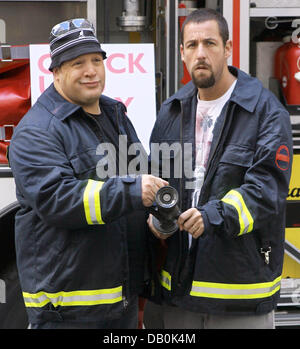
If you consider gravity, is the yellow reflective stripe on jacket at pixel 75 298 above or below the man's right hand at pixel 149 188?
below

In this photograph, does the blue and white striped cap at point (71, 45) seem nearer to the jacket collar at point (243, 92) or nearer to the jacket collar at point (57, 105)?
the jacket collar at point (57, 105)

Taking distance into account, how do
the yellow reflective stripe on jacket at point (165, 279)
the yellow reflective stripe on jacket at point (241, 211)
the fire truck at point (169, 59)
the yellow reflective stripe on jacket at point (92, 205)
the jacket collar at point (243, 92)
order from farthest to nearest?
→ the fire truck at point (169, 59)
the yellow reflective stripe on jacket at point (165, 279)
the jacket collar at point (243, 92)
the yellow reflective stripe on jacket at point (241, 211)
the yellow reflective stripe on jacket at point (92, 205)

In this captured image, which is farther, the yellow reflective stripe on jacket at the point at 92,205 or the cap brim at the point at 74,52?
the cap brim at the point at 74,52

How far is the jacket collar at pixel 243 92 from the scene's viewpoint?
8.32 ft

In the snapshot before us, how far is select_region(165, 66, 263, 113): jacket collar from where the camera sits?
8.32 feet

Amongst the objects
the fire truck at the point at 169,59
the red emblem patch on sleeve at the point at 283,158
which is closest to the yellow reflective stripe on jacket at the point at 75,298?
the red emblem patch on sleeve at the point at 283,158

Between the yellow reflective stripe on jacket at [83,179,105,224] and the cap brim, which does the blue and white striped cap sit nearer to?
the cap brim

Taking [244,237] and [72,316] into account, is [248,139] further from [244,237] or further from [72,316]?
[72,316]

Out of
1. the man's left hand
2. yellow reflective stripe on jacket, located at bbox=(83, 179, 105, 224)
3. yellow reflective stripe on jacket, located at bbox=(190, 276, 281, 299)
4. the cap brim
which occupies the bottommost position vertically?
yellow reflective stripe on jacket, located at bbox=(190, 276, 281, 299)

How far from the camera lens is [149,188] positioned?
2.33 m

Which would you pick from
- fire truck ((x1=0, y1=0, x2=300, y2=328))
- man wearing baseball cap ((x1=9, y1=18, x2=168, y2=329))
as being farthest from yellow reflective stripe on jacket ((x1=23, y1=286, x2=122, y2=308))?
fire truck ((x1=0, y1=0, x2=300, y2=328))

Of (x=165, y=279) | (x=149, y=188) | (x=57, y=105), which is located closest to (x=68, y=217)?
(x=149, y=188)

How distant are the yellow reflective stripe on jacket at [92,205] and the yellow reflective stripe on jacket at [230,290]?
51cm
